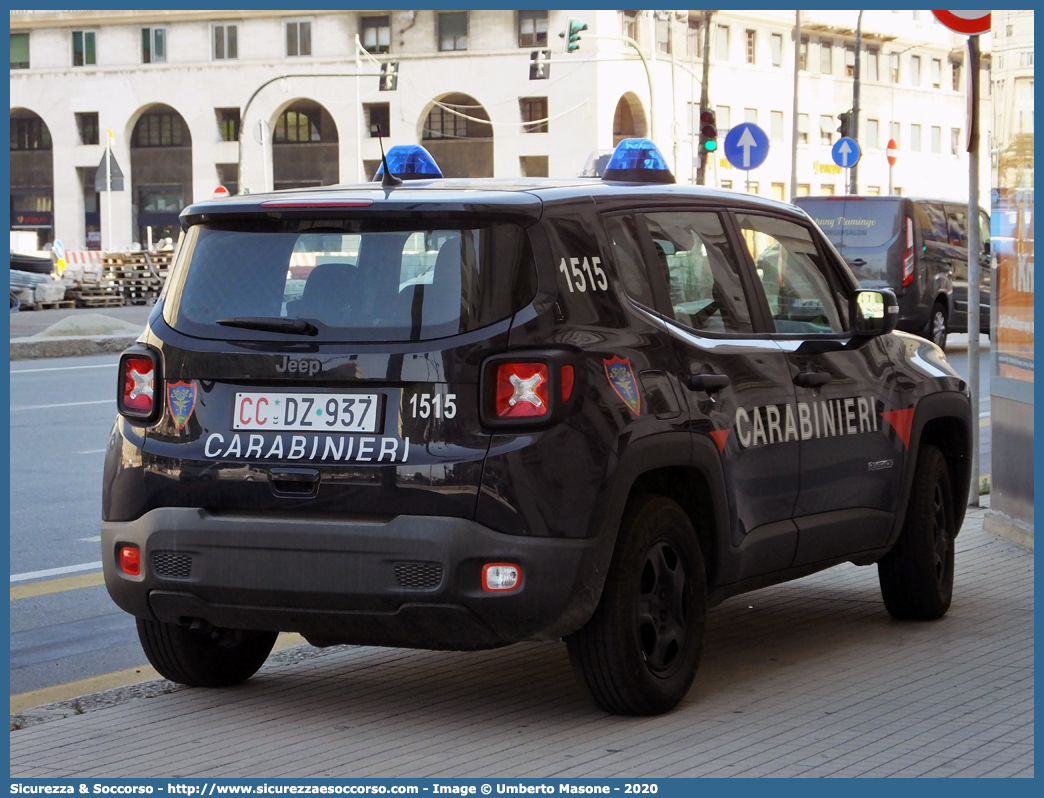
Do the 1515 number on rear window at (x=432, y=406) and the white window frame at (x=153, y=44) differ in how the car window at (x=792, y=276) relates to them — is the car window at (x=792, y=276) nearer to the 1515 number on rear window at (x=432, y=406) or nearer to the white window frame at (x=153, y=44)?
the 1515 number on rear window at (x=432, y=406)

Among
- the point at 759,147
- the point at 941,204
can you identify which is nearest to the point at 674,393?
the point at 941,204

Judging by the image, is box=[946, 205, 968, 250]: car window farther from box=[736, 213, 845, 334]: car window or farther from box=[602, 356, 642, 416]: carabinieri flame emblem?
box=[602, 356, 642, 416]: carabinieri flame emblem

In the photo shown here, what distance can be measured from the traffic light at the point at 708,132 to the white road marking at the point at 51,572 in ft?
69.0

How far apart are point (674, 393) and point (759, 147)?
20728mm

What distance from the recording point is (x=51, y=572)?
8.30 metres

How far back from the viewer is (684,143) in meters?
71.0

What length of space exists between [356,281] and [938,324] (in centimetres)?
1816

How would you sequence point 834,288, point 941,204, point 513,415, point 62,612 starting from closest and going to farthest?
point 513,415
point 834,288
point 62,612
point 941,204

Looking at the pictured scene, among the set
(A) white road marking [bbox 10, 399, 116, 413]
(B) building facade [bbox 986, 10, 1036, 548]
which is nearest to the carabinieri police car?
(B) building facade [bbox 986, 10, 1036, 548]

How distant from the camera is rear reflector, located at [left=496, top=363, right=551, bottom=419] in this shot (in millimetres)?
4953

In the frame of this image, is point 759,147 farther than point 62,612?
Yes

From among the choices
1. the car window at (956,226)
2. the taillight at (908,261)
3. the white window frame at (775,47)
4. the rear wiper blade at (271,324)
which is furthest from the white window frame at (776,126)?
the rear wiper blade at (271,324)

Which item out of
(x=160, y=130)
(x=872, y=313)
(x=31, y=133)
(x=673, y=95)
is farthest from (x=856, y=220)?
(x=31, y=133)

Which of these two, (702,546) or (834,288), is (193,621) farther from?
(834,288)
